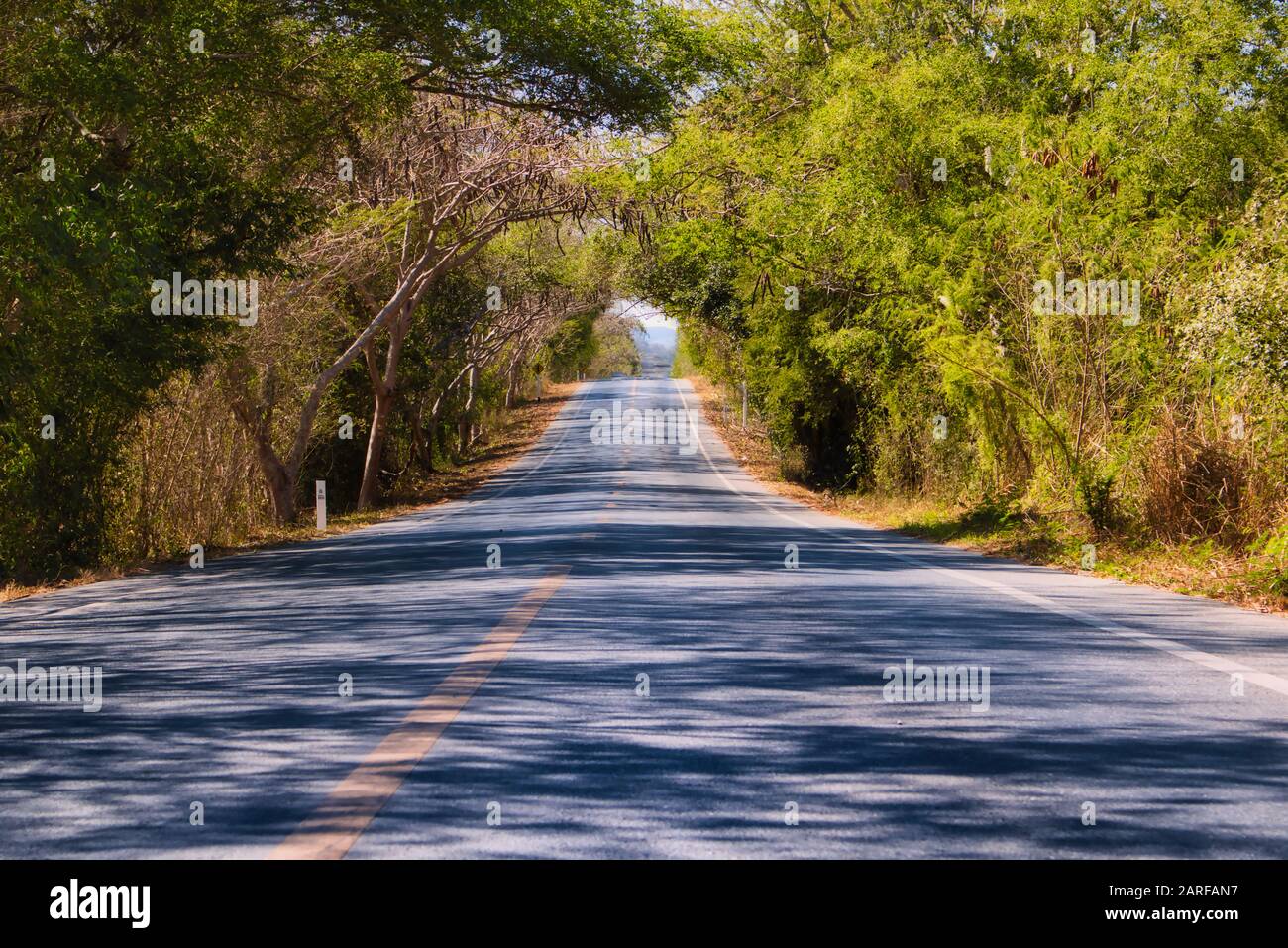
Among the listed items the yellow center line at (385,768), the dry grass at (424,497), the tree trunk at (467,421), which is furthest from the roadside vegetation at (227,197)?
the tree trunk at (467,421)

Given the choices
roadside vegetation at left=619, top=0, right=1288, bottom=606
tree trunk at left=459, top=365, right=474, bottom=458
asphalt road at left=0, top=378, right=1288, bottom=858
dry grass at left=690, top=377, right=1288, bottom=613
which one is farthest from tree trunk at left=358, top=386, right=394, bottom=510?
tree trunk at left=459, top=365, right=474, bottom=458

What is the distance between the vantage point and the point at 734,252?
28.9m

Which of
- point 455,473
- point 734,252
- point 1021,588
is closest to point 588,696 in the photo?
point 1021,588

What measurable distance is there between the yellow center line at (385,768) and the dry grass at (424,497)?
25.4 feet

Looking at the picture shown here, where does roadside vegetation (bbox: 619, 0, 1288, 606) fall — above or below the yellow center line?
above

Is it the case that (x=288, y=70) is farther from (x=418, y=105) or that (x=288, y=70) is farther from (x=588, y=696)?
(x=588, y=696)

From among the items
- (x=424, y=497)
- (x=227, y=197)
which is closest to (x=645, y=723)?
(x=227, y=197)

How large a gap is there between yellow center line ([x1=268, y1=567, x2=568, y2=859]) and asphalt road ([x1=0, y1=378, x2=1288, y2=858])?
→ 0.07ft

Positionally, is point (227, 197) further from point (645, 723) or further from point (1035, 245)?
point (645, 723)

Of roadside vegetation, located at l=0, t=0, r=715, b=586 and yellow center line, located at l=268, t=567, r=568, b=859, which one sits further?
roadside vegetation, located at l=0, t=0, r=715, b=586

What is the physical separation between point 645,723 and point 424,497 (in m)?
30.8

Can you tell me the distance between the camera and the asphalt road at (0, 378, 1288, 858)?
504 centimetres

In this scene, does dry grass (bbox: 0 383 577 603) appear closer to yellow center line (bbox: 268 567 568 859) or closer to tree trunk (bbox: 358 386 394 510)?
tree trunk (bbox: 358 386 394 510)
